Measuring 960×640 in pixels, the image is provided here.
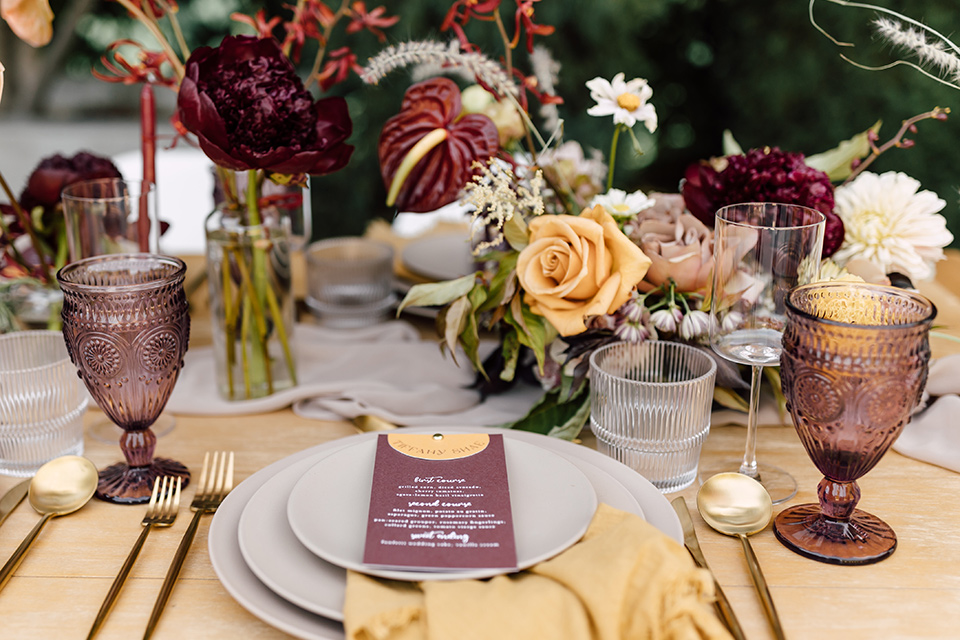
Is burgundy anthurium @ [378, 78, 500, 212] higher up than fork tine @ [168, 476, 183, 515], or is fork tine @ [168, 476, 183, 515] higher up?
burgundy anthurium @ [378, 78, 500, 212]

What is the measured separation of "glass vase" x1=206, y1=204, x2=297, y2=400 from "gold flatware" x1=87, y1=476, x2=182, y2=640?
24 centimetres

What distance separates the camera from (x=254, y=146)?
867mm

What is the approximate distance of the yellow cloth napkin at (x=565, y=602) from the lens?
546 mm

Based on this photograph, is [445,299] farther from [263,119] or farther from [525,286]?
[263,119]

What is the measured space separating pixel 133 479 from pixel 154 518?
0.08 metres

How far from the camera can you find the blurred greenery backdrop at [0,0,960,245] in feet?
9.15

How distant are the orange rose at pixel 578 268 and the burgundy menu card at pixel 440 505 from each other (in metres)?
0.16

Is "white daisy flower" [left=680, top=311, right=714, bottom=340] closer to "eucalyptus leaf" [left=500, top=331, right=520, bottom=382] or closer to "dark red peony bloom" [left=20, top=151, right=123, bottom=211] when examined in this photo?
"eucalyptus leaf" [left=500, top=331, right=520, bottom=382]

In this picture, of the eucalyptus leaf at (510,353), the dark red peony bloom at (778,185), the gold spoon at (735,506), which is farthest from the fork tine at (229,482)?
the dark red peony bloom at (778,185)

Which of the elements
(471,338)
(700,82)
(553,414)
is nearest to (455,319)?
(471,338)

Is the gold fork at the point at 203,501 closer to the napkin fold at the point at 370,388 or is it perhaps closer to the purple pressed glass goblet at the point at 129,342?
the purple pressed glass goblet at the point at 129,342

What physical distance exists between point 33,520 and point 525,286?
510 mm

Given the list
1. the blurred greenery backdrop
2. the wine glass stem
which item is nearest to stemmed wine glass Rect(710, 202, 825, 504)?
the wine glass stem

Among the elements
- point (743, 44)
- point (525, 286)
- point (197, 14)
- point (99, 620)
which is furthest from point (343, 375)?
point (197, 14)
